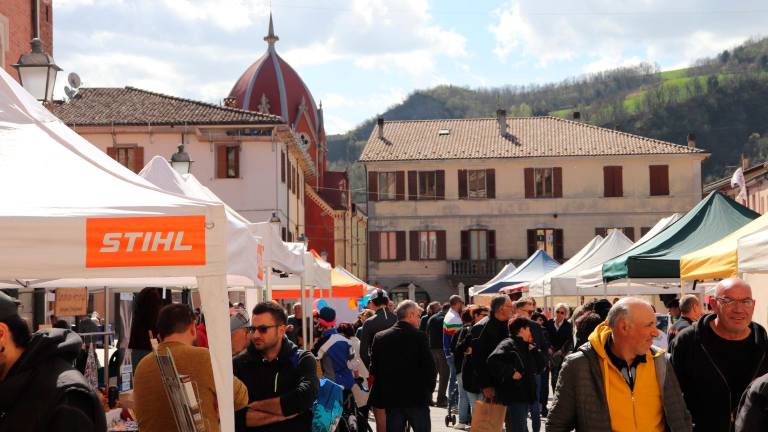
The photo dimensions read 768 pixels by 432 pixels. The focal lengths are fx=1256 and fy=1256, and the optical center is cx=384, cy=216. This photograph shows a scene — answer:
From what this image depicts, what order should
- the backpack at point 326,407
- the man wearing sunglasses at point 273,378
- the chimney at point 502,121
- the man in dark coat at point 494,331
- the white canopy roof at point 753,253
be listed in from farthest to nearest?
the chimney at point 502,121 → the man in dark coat at point 494,331 → the white canopy roof at point 753,253 → the backpack at point 326,407 → the man wearing sunglasses at point 273,378

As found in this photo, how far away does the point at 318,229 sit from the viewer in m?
71.9

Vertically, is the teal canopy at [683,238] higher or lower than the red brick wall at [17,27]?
lower

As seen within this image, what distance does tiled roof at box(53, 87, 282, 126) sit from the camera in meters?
47.7

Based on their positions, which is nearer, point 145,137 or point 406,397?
point 406,397

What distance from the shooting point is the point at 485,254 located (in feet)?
216

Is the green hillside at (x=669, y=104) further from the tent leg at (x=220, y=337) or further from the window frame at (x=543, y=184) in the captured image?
the tent leg at (x=220, y=337)

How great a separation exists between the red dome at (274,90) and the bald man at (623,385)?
6452 cm

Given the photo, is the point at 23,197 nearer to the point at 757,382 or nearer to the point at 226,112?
the point at 757,382

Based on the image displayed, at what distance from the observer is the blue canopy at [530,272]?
33.9 metres

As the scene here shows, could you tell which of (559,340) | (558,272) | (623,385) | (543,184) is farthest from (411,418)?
(543,184)

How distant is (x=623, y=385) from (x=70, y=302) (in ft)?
22.0

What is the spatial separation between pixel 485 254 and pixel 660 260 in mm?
50511

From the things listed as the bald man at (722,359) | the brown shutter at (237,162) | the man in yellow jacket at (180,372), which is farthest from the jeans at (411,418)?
the brown shutter at (237,162)

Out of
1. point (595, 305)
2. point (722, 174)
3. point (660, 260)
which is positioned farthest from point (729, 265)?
point (722, 174)
